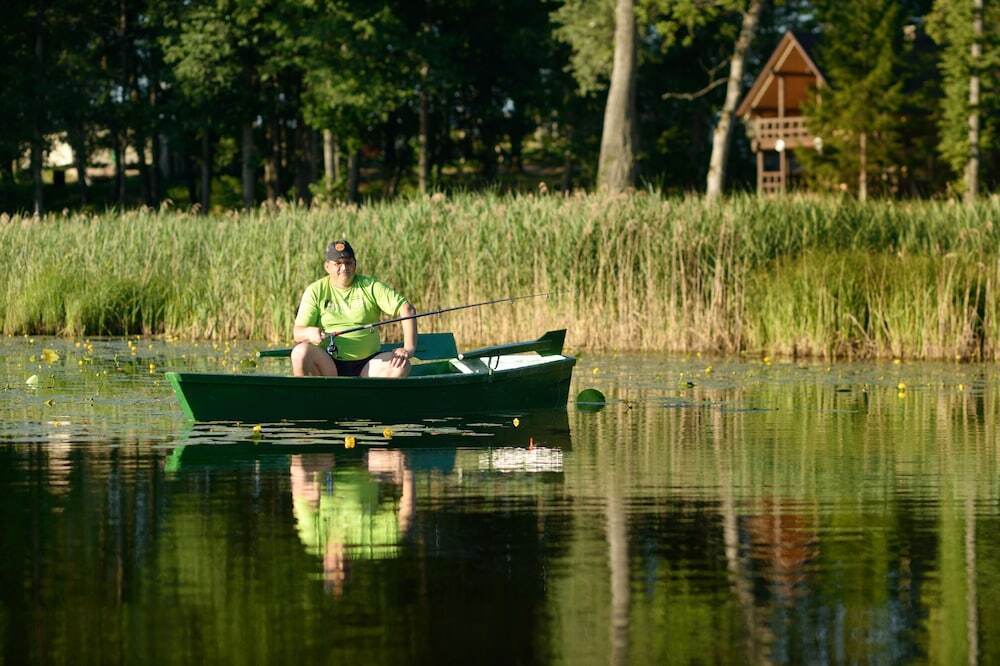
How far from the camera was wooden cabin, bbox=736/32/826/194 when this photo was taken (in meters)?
56.3

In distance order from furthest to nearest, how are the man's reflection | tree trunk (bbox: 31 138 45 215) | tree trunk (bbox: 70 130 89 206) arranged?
tree trunk (bbox: 70 130 89 206)
tree trunk (bbox: 31 138 45 215)
the man's reflection

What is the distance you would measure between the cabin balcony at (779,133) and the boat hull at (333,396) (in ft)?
139

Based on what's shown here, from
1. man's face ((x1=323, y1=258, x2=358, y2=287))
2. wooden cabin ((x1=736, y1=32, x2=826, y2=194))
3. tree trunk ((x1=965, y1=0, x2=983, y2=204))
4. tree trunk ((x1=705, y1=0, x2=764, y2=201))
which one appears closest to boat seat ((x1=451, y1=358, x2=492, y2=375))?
man's face ((x1=323, y1=258, x2=358, y2=287))

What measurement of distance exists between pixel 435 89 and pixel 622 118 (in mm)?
15619

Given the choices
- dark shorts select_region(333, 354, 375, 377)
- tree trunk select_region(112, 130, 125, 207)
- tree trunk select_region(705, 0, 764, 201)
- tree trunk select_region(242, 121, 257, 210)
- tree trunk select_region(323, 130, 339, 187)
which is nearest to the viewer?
dark shorts select_region(333, 354, 375, 377)

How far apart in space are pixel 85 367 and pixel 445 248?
5261mm

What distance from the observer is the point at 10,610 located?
6430 mm

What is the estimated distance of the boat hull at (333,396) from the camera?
41.0 ft

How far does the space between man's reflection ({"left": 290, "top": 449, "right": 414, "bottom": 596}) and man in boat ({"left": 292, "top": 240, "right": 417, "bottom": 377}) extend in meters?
1.87

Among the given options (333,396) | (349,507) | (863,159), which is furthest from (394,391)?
(863,159)

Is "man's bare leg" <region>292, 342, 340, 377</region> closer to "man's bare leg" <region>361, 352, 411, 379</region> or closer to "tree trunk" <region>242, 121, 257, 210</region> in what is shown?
Result: "man's bare leg" <region>361, 352, 411, 379</region>

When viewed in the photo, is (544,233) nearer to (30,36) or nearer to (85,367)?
(85,367)

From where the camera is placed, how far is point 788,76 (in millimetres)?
58406

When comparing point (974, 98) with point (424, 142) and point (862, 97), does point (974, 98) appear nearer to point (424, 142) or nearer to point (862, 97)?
point (862, 97)
